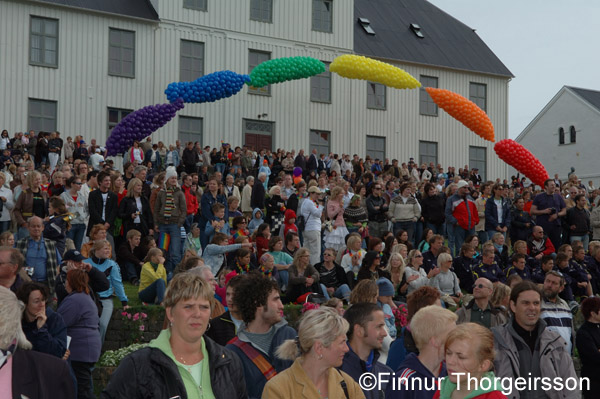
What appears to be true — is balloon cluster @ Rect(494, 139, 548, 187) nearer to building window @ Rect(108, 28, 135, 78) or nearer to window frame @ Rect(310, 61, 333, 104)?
window frame @ Rect(310, 61, 333, 104)

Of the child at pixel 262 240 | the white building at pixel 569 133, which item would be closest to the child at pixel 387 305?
the child at pixel 262 240

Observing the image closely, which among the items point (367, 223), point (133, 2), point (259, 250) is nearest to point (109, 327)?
point (259, 250)

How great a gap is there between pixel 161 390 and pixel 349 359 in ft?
6.26

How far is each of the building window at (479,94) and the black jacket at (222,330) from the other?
33.9 meters

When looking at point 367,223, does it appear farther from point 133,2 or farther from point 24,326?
point 133,2

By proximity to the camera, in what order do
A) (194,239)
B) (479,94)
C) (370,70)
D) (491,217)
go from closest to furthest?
(194,239) → (491,217) → (370,70) → (479,94)

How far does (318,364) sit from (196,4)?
2906 centimetres

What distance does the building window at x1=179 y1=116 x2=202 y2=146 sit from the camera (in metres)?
31.9

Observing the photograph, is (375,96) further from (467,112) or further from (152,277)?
(152,277)

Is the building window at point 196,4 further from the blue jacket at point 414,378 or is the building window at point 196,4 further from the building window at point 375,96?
the blue jacket at point 414,378

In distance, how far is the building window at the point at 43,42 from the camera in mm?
29453

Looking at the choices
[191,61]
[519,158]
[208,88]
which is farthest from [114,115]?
[519,158]

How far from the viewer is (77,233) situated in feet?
48.9

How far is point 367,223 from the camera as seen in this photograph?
1873 centimetres
